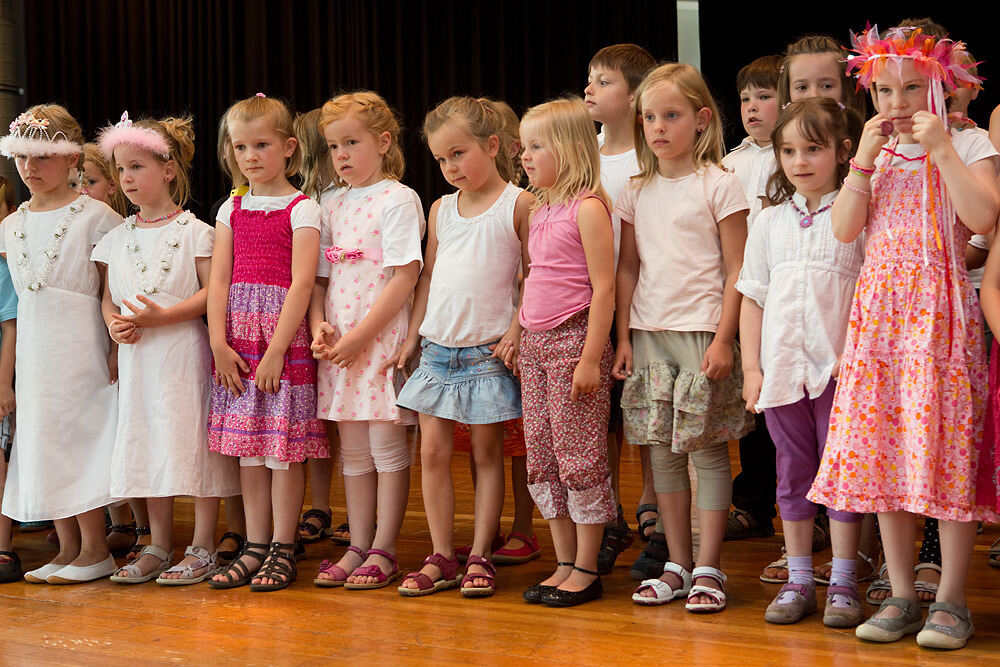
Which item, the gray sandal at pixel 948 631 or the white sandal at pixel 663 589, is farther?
the white sandal at pixel 663 589

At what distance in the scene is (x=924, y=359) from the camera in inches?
82.9

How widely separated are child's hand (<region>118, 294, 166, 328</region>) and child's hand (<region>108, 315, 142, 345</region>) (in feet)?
0.04

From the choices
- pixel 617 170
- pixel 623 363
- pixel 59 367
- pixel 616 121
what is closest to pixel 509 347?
pixel 623 363

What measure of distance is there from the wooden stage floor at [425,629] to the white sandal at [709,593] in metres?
0.03

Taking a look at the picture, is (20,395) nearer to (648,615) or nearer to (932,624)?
(648,615)

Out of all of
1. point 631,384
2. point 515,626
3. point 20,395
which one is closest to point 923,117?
point 631,384

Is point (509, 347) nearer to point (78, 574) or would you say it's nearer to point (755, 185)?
point (755, 185)

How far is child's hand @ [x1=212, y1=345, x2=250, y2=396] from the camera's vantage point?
2814 mm

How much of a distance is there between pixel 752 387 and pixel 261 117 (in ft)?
4.74

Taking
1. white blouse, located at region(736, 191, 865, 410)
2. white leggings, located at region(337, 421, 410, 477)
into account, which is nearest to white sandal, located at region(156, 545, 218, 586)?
white leggings, located at region(337, 421, 410, 477)

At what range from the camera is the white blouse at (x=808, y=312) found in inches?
90.0

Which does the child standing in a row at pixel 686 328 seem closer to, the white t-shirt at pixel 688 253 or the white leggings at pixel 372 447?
the white t-shirt at pixel 688 253

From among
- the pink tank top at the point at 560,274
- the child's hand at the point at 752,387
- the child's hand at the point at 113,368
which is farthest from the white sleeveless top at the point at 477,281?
the child's hand at the point at 113,368

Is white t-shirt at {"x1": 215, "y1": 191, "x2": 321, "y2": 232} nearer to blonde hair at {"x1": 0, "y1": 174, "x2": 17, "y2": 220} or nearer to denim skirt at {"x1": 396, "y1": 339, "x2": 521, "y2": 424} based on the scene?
denim skirt at {"x1": 396, "y1": 339, "x2": 521, "y2": 424}
